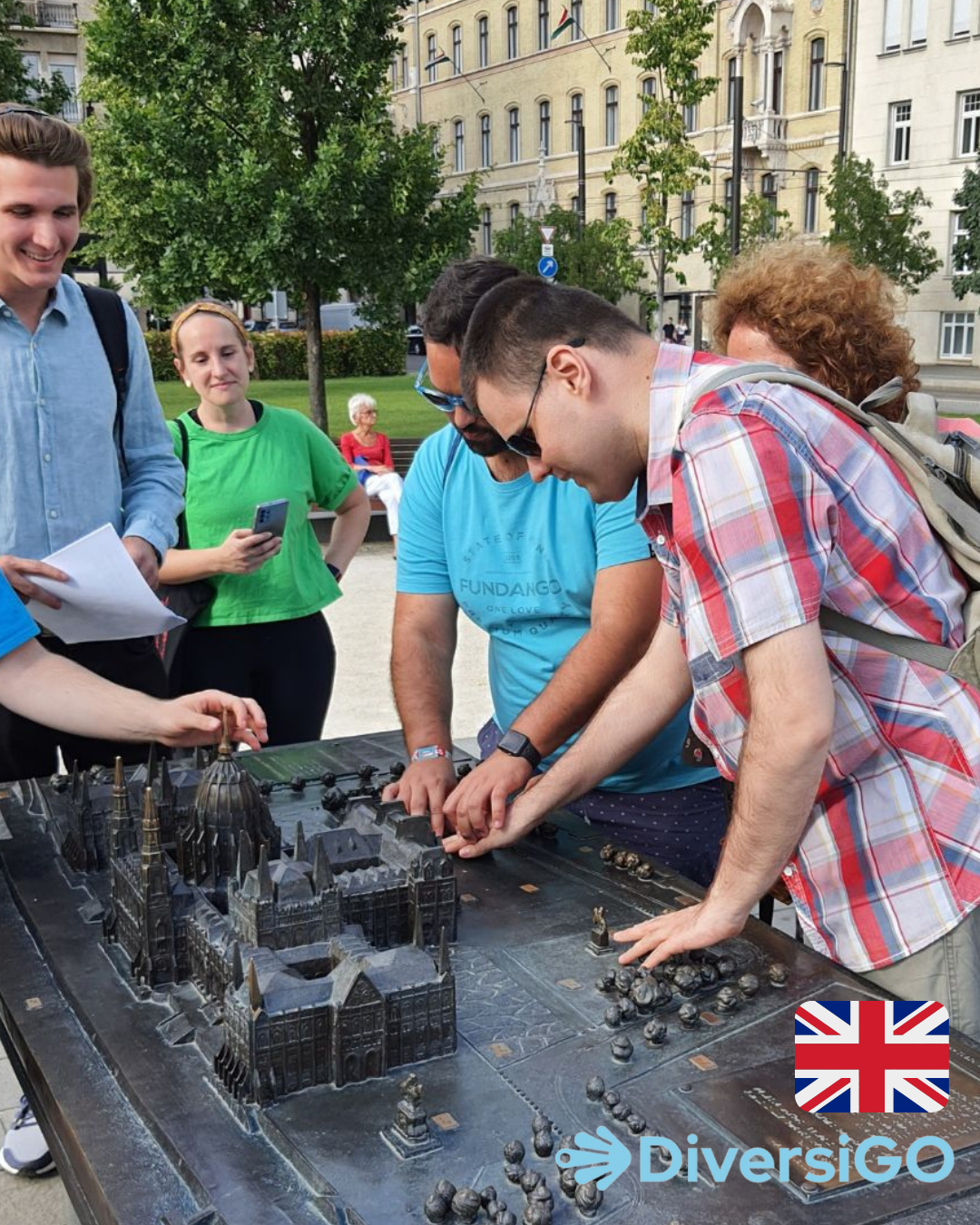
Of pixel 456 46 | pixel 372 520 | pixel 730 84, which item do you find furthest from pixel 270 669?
pixel 456 46

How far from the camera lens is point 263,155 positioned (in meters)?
19.0

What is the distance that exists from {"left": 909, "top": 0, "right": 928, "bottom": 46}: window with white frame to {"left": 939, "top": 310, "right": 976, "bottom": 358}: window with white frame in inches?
323

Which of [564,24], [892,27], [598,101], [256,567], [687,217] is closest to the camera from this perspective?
[256,567]

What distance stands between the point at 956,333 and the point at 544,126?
22.8 metres

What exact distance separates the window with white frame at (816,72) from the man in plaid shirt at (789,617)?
4801cm

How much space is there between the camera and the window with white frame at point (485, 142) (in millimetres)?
61531

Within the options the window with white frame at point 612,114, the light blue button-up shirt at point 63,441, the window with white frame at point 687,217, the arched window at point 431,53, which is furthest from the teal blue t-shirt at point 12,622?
the arched window at point 431,53

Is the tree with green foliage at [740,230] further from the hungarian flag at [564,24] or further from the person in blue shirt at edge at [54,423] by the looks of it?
the person in blue shirt at edge at [54,423]

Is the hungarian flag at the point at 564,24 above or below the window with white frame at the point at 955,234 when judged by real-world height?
above

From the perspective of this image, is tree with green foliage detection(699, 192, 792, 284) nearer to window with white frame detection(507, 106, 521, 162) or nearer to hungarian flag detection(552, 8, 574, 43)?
hungarian flag detection(552, 8, 574, 43)

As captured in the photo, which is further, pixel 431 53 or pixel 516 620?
pixel 431 53

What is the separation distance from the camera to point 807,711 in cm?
224

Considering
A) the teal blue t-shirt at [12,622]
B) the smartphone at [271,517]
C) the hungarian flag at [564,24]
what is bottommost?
the teal blue t-shirt at [12,622]

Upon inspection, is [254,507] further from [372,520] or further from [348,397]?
[348,397]
